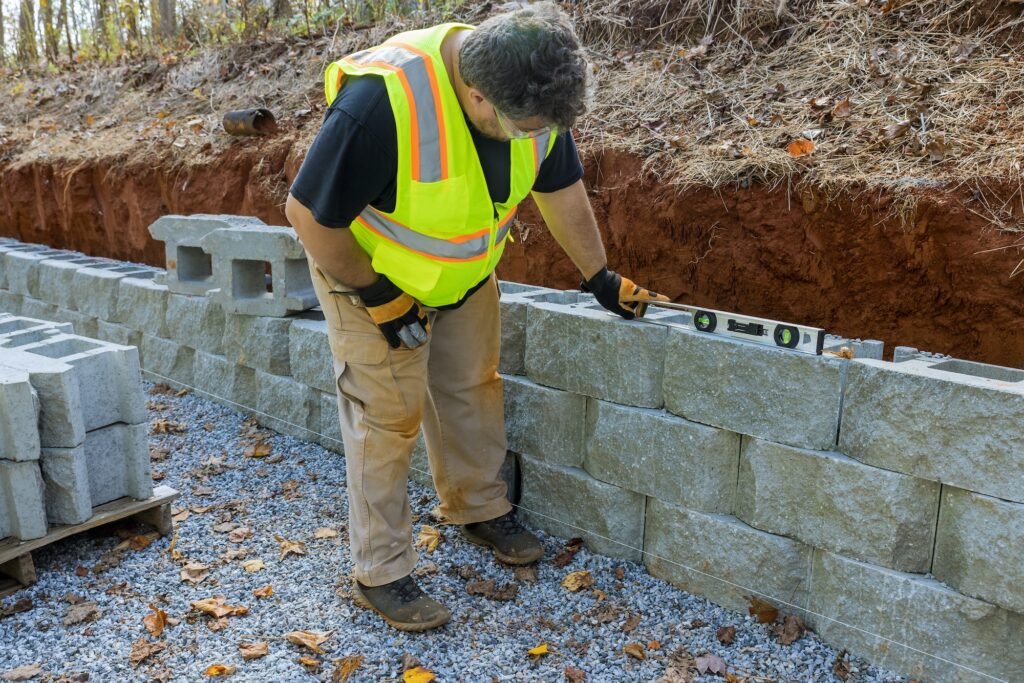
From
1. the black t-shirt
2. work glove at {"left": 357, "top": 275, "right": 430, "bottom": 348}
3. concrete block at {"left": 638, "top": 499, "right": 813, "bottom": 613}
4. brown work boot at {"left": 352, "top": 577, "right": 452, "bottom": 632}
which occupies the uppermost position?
the black t-shirt

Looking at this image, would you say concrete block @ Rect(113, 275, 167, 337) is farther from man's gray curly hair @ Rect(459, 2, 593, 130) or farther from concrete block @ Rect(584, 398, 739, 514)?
man's gray curly hair @ Rect(459, 2, 593, 130)

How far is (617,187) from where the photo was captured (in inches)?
184

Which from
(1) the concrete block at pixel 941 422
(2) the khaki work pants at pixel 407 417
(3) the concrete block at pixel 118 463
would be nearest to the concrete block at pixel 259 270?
(3) the concrete block at pixel 118 463

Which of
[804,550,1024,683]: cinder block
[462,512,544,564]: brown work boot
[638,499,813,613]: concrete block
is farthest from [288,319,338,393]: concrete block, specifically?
[804,550,1024,683]: cinder block

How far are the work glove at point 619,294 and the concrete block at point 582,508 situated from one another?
→ 80cm

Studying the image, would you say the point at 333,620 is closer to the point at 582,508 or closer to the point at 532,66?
the point at 582,508

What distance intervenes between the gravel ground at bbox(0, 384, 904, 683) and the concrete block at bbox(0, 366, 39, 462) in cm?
60

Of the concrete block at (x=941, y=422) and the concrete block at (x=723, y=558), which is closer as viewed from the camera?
the concrete block at (x=941, y=422)

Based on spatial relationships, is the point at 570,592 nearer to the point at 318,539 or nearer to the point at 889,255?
the point at 318,539

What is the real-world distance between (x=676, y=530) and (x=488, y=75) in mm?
2011

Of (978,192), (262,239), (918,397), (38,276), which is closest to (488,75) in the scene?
(918,397)

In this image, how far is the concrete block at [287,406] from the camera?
5031 mm

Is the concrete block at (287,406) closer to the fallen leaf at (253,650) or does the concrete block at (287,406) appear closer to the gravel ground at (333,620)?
the gravel ground at (333,620)

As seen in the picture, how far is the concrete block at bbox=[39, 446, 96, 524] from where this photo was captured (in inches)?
141
